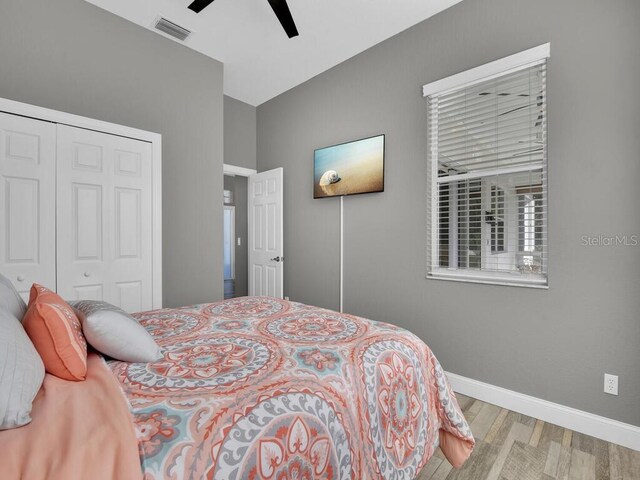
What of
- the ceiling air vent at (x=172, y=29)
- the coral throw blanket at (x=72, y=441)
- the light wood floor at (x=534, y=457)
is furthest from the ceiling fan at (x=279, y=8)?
the light wood floor at (x=534, y=457)

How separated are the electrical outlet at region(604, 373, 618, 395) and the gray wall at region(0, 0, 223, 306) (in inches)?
127

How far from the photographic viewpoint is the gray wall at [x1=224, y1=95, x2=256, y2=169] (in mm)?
4145

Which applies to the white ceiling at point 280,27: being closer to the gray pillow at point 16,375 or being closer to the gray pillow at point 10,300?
the gray pillow at point 10,300

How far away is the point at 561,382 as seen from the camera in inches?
82.6

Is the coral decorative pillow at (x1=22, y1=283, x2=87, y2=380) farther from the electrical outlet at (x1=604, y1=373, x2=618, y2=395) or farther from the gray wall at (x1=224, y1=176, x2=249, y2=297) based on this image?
the gray wall at (x1=224, y1=176, x2=249, y2=297)

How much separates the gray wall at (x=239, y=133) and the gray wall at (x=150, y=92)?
73 cm

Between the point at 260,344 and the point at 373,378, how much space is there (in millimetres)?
490

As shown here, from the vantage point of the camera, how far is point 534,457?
177cm

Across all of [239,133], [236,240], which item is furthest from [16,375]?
[236,240]

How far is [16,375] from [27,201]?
1.99 meters

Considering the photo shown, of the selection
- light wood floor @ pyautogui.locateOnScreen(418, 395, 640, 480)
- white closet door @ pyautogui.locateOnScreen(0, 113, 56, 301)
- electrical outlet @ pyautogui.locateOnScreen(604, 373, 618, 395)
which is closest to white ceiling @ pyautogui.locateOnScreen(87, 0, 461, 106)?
white closet door @ pyautogui.locateOnScreen(0, 113, 56, 301)

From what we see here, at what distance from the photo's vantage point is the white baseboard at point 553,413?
187cm

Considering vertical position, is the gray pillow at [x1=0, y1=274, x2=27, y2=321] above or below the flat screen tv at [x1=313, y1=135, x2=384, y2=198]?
below

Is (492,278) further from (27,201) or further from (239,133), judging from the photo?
(239,133)
